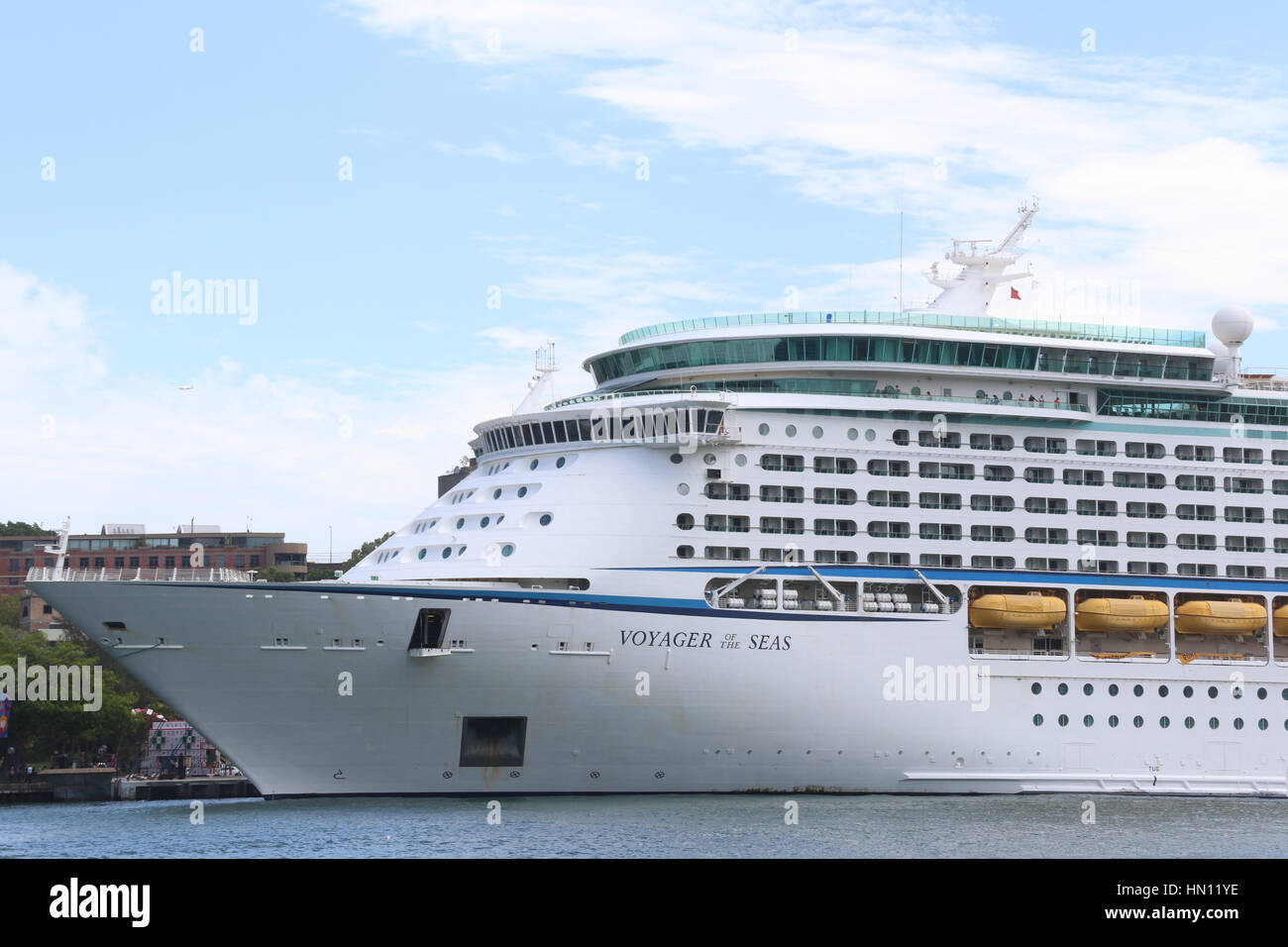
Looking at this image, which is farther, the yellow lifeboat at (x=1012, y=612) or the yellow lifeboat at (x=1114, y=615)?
the yellow lifeboat at (x=1114, y=615)

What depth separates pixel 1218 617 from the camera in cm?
3597

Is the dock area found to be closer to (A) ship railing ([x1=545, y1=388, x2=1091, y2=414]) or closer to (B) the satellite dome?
(A) ship railing ([x1=545, y1=388, x2=1091, y2=414])

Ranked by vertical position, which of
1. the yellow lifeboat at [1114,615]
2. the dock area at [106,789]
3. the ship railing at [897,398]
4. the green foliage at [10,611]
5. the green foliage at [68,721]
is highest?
the ship railing at [897,398]

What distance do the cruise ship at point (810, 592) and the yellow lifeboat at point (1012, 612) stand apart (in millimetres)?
52

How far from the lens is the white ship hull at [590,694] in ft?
97.4

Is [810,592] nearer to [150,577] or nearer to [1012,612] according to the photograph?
[1012,612]

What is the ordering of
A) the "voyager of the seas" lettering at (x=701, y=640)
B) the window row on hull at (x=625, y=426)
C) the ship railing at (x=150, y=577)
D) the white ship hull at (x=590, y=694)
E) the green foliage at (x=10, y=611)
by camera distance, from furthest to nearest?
the green foliage at (x=10, y=611) < the window row on hull at (x=625, y=426) < the "voyager of the seas" lettering at (x=701, y=640) < the ship railing at (x=150, y=577) < the white ship hull at (x=590, y=694)

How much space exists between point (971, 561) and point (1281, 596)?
9276 mm

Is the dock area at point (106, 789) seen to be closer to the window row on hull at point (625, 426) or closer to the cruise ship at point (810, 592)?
the cruise ship at point (810, 592)

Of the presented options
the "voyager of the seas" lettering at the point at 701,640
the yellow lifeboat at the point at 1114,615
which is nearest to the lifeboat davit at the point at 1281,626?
the yellow lifeboat at the point at 1114,615

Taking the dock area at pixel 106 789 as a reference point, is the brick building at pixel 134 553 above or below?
above

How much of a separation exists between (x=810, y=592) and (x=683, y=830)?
343 inches

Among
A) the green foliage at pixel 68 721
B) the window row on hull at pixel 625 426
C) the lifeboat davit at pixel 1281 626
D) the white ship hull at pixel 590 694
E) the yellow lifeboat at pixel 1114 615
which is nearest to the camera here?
the white ship hull at pixel 590 694
